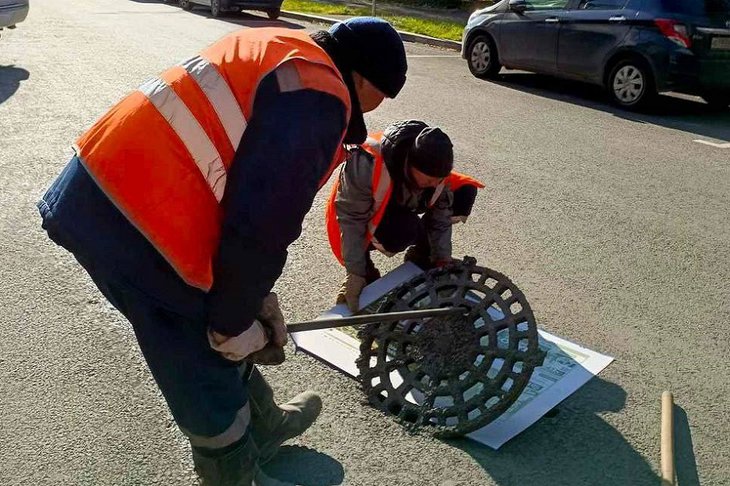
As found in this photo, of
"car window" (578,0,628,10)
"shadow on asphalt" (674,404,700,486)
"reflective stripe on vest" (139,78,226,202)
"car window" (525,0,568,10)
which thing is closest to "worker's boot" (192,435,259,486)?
"reflective stripe on vest" (139,78,226,202)

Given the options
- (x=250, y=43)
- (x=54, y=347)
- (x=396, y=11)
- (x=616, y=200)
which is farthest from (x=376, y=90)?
Answer: (x=396, y=11)

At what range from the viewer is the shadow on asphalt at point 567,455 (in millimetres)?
2801

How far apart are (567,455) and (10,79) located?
8.20 meters

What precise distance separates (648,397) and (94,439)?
2112 mm

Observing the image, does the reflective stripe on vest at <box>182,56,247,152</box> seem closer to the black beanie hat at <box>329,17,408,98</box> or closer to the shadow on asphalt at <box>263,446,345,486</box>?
the black beanie hat at <box>329,17,408,98</box>

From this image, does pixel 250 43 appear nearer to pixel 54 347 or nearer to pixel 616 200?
pixel 54 347

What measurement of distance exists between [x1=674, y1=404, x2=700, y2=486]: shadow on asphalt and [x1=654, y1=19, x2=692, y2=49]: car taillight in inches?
255

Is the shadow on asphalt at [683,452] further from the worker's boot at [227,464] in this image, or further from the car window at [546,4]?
the car window at [546,4]

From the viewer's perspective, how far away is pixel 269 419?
8.94 feet

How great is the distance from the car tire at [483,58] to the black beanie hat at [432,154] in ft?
24.6

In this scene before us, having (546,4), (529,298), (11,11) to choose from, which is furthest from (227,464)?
(11,11)

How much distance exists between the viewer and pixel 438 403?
123 inches

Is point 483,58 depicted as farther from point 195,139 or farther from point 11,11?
point 195,139

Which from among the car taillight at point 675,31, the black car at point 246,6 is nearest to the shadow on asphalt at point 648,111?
the car taillight at point 675,31
